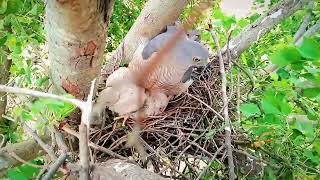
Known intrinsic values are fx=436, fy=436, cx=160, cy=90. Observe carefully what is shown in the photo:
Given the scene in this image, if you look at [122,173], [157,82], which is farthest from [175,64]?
[122,173]

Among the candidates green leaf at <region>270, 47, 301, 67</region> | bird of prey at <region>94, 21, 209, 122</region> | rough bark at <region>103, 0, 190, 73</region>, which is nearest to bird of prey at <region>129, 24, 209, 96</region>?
bird of prey at <region>94, 21, 209, 122</region>

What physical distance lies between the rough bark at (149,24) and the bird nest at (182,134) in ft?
0.54

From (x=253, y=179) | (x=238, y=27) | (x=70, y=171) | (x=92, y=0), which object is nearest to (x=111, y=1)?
(x=92, y=0)

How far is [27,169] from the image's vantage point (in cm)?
69

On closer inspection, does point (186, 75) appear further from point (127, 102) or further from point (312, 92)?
point (312, 92)

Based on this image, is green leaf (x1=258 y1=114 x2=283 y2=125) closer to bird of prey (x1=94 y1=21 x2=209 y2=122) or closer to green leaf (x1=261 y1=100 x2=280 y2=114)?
green leaf (x1=261 y1=100 x2=280 y2=114)

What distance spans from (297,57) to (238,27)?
34.9 inches

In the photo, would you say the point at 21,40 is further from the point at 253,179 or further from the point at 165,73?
the point at 253,179

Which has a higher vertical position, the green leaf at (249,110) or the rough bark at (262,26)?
the rough bark at (262,26)

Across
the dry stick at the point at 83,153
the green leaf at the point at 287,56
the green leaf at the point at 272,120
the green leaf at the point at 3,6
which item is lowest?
the dry stick at the point at 83,153

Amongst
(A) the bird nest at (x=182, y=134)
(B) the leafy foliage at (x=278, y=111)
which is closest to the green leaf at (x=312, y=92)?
(B) the leafy foliage at (x=278, y=111)

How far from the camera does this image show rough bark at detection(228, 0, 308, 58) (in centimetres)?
114

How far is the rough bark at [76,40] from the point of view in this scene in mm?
632

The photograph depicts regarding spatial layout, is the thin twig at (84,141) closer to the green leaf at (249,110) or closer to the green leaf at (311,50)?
the green leaf at (311,50)
